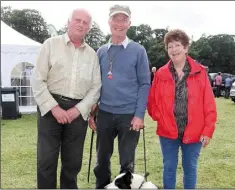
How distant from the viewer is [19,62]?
11094 mm

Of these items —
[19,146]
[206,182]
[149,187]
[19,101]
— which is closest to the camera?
[149,187]

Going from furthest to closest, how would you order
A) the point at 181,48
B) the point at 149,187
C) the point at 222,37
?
the point at 222,37
the point at 181,48
the point at 149,187

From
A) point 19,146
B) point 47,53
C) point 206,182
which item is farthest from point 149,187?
point 19,146

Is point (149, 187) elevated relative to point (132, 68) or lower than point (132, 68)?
lower

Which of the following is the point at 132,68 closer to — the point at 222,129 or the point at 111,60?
the point at 111,60

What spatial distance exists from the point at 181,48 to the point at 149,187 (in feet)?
3.97

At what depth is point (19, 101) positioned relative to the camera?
11.7m

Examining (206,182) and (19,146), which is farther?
(19,146)

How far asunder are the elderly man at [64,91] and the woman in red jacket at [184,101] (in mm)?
620

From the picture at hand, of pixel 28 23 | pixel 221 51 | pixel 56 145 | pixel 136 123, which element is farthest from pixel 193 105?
pixel 28 23

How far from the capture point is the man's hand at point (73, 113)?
123 inches

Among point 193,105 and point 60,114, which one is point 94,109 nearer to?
point 60,114

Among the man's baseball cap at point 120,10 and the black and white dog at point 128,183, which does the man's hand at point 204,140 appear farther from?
the man's baseball cap at point 120,10

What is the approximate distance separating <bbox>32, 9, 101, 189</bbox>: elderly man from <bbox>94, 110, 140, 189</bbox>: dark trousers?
0.68 ft
